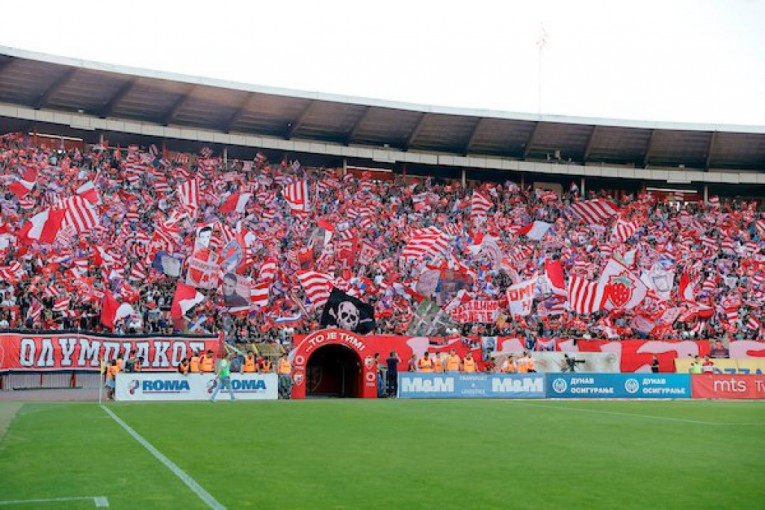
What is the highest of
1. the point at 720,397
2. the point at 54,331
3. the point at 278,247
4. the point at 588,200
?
the point at 588,200

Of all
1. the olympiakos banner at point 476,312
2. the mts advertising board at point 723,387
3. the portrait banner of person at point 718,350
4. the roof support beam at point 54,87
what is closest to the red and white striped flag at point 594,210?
the portrait banner of person at point 718,350

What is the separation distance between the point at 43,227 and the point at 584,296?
25862mm

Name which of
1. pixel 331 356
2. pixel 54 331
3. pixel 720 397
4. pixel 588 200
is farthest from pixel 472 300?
pixel 54 331

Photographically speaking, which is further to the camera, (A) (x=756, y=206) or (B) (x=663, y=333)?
(A) (x=756, y=206)

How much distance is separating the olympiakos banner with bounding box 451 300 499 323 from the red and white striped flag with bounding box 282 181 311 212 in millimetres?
10793

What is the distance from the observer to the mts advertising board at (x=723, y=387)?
37.0 m

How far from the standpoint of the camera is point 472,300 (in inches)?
1722

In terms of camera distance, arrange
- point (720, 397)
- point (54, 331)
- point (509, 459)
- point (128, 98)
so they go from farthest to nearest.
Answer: point (128, 98), point (720, 397), point (54, 331), point (509, 459)

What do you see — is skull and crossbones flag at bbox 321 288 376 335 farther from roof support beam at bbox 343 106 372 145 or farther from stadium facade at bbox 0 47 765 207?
roof support beam at bbox 343 106 372 145

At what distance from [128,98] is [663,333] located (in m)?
30.6

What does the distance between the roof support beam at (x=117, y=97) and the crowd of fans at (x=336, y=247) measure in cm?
199

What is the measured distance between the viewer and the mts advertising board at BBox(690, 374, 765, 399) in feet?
121

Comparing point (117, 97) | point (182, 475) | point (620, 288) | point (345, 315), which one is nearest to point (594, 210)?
point (620, 288)

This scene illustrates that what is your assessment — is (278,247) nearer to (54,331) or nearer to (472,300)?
(472,300)
